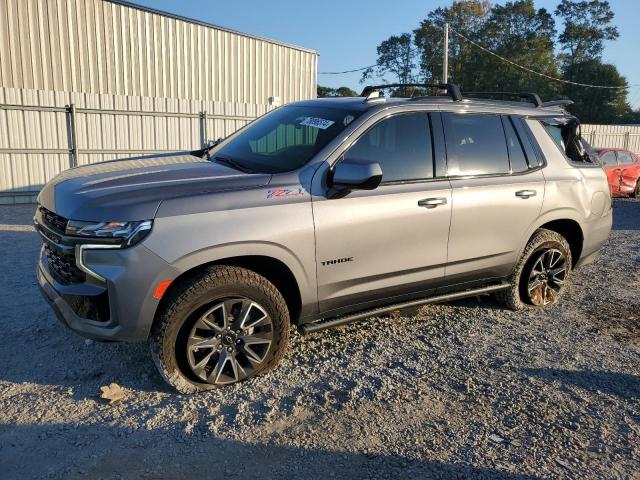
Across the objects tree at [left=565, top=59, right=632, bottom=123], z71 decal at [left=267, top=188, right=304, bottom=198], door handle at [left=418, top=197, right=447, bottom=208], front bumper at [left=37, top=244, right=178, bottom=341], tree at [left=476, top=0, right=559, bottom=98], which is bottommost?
front bumper at [left=37, top=244, right=178, bottom=341]

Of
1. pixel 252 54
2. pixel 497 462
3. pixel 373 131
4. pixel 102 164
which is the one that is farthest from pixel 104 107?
pixel 497 462

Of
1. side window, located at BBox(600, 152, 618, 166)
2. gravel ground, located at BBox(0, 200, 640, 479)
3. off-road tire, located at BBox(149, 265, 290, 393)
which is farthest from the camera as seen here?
side window, located at BBox(600, 152, 618, 166)

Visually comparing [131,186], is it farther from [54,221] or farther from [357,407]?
[357,407]

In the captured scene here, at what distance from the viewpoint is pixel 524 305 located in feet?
17.3

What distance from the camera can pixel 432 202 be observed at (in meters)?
4.16

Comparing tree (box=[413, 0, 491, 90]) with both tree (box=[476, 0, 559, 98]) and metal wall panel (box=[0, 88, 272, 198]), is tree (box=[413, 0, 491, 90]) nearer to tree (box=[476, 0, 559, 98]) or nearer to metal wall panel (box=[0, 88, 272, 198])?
tree (box=[476, 0, 559, 98])

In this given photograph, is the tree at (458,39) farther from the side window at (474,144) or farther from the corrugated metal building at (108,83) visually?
the side window at (474,144)

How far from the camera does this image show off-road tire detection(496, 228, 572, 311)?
4.99 metres

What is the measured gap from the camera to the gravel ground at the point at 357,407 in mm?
2855

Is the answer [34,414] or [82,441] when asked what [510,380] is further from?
[34,414]

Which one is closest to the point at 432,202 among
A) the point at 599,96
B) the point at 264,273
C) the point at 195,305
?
the point at 264,273

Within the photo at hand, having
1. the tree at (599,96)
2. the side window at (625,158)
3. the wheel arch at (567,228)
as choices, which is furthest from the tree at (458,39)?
the wheel arch at (567,228)

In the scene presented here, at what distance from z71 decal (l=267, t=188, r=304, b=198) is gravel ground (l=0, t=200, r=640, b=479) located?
1.26m

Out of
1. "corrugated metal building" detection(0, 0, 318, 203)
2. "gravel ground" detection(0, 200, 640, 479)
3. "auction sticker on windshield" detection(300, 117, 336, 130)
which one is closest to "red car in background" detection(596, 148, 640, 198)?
"corrugated metal building" detection(0, 0, 318, 203)
